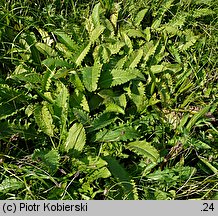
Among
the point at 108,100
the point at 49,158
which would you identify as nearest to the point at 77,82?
the point at 108,100

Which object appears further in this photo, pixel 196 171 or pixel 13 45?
pixel 13 45

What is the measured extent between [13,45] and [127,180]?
102 centimetres

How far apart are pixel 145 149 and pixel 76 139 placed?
13.9 inches

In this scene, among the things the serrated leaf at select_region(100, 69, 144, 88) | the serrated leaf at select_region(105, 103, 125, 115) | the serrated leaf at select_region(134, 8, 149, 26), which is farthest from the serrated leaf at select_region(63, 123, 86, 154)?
the serrated leaf at select_region(134, 8, 149, 26)

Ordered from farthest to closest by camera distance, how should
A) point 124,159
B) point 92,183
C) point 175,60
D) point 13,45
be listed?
point 175,60
point 13,45
point 124,159
point 92,183

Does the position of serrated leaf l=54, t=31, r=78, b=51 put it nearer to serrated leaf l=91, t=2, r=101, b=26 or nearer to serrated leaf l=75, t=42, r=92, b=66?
serrated leaf l=75, t=42, r=92, b=66

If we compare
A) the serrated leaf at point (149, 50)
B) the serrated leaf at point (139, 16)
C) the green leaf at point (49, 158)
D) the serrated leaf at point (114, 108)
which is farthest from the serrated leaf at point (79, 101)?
the serrated leaf at point (139, 16)

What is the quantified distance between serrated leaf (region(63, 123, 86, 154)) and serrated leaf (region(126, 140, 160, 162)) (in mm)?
244

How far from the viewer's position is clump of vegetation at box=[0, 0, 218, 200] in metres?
2.14

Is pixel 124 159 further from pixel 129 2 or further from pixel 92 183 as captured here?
pixel 129 2

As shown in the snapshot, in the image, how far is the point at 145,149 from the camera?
2227mm

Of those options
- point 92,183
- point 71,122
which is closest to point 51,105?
point 71,122

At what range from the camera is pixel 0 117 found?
224 centimetres

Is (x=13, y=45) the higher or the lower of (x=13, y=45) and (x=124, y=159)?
the higher
